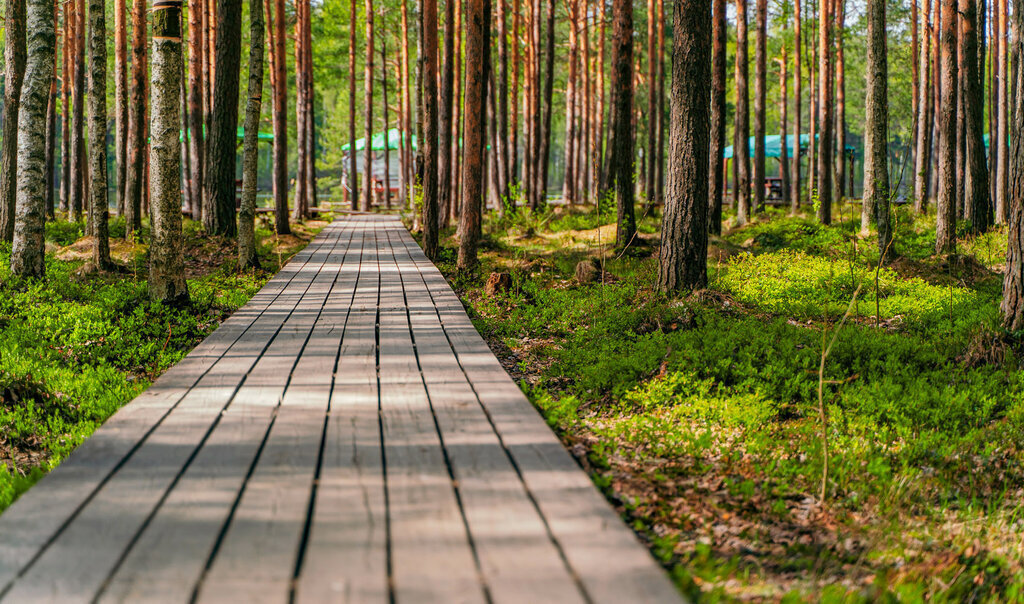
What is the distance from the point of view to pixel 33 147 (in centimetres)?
880

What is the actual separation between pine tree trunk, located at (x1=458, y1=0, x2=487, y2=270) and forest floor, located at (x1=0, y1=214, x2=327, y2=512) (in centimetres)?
315

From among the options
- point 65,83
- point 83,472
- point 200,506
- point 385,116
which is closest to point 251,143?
point 83,472

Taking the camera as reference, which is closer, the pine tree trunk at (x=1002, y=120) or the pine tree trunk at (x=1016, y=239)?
the pine tree trunk at (x=1016, y=239)

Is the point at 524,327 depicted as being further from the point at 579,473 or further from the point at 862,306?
the point at 579,473

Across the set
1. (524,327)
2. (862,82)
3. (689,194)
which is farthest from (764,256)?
(862,82)

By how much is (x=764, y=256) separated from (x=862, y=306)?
3.64m

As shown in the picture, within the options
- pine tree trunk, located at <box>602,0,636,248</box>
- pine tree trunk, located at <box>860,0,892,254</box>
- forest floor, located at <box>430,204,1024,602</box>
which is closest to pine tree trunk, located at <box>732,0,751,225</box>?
pine tree trunk, located at <box>860,0,892,254</box>

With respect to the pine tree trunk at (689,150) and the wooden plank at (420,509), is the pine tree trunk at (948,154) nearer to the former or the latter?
the pine tree trunk at (689,150)


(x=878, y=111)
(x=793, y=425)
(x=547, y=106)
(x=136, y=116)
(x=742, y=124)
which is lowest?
(x=793, y=425)

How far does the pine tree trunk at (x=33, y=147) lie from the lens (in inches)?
345

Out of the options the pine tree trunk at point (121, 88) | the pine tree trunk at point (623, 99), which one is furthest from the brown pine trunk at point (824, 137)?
the pine tree trunk at point (121, 88)

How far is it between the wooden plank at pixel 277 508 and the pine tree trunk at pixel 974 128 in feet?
44.4

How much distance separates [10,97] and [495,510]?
556 inches

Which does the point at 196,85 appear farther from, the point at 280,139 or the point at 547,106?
the point at 547,106
